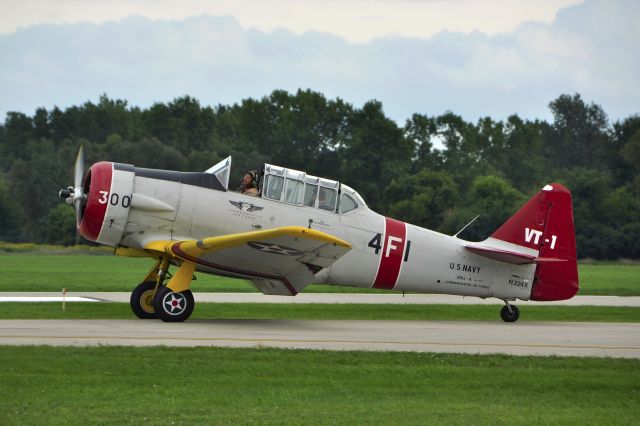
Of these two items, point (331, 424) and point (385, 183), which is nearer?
point (331, 424)

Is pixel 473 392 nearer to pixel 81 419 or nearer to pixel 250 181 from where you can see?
pixel 81 419

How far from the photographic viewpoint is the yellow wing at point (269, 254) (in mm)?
17047

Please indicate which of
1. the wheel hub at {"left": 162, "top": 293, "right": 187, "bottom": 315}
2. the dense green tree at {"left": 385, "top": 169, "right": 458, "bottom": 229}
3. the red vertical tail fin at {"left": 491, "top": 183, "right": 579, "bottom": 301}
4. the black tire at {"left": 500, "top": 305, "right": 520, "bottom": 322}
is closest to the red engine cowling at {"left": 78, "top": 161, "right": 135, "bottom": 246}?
the wheel hub at {"left": 162, "top": 293, "right": 187, "bottom": 315}

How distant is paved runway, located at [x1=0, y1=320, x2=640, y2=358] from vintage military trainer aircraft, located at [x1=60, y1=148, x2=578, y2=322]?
2.80 feet

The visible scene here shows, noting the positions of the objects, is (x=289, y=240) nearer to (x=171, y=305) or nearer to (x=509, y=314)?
(x=171, y=305)

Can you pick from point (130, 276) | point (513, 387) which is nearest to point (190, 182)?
point (513, 387)

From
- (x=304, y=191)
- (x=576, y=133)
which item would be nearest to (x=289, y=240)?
(x=304, y=191)

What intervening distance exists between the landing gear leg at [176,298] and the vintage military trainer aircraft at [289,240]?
0.02 meters

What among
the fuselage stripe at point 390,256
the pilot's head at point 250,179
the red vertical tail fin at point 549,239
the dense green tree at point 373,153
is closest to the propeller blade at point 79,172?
the pilot's head at point 250,179

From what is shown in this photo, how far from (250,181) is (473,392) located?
8036 mm

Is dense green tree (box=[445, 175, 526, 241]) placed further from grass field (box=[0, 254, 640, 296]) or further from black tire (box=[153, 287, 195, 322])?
black tire (box=[153, 287, 195, 322])

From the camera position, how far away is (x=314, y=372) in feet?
42.6

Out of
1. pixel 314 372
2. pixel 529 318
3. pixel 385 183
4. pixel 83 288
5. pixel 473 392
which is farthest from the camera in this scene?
pixel 385 183

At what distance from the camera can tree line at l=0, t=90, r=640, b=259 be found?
55594 mm
